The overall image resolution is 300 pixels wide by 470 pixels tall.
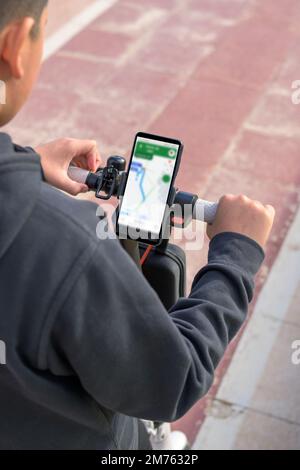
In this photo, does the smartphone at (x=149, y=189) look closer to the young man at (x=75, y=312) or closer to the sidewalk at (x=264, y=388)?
the young man at (x=75, y=312)

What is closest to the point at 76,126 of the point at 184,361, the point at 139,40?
the point at 139,40

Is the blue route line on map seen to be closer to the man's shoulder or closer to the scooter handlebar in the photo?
the scooter handlebar

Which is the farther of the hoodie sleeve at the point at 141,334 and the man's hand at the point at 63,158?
the man's hand at the point at 63,158

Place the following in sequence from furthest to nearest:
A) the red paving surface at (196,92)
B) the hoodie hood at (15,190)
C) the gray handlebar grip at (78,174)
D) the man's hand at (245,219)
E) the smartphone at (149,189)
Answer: the red paving surface at (196,92), the gray handlebar grip at (78,174), the smartphone at (149,189), the man's hand at (245,219), the hoodie hood at (15,190)

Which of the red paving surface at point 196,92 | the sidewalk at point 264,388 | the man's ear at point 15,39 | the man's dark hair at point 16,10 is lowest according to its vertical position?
the sidewalk at point 264,388

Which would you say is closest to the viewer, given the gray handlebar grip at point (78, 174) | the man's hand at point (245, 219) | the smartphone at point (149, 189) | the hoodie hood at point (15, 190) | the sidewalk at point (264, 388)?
the hoodie hood at point (15, 190)

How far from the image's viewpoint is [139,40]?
7301mm

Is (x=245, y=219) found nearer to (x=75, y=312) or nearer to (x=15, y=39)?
(x=75, y=312)

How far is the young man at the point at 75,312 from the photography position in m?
1.14

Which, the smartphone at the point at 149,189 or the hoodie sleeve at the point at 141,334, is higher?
the smartphone at the point at 149,189

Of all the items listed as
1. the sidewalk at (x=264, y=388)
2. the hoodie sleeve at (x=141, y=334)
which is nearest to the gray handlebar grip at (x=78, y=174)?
the hoodie sleeve at (x=141, y=334)

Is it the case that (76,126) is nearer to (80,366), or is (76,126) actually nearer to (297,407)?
(297,407)

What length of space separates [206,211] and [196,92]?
16.1 feet

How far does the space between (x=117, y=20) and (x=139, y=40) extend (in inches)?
24.0
